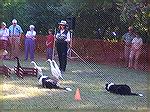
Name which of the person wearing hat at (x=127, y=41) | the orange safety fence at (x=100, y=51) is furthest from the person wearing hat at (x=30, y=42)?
the person wearing hat at (x=127, y=41)

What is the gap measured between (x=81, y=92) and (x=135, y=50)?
238 cm

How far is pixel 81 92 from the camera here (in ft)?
34.5

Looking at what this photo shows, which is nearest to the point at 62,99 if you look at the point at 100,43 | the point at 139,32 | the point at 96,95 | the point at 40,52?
the point at 96,95

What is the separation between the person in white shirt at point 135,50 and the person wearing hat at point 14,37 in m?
2.92

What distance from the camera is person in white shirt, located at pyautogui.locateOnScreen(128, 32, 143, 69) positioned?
11.5 metres

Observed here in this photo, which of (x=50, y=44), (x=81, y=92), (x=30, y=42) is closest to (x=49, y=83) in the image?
(x=81, y=92)

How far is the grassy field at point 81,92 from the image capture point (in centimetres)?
880

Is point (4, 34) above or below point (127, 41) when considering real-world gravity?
above

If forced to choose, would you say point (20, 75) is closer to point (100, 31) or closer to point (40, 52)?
point (40, 52)

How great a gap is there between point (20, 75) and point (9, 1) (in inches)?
81.7

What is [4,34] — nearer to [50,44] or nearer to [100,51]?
[50,44]

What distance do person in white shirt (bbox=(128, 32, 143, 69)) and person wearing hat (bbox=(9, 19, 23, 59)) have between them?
292 cm

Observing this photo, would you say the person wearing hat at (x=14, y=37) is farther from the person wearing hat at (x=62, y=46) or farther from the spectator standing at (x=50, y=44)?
the person wearing hat at (x=62, y=46)

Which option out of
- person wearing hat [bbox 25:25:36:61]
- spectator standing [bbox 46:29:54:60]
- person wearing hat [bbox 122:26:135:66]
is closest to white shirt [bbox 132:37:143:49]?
person wearing hat [bbox 122:26:135:66]
